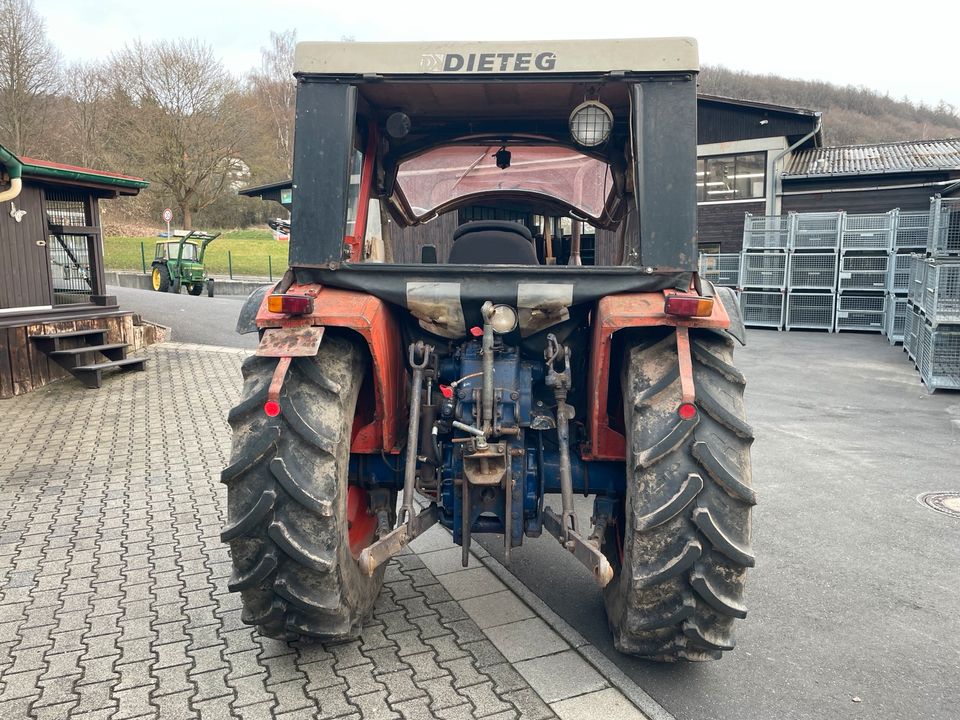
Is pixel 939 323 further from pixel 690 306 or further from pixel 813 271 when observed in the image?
pixel 690 306

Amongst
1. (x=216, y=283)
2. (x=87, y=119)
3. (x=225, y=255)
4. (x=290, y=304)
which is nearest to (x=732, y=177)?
(x=216, y=283)

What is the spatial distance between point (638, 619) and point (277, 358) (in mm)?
1782

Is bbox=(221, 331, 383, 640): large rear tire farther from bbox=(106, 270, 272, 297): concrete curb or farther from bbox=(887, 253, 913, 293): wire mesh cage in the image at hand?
bbox=(106, 270, 272, 297): concrete curb

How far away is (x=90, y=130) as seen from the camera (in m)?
35.7

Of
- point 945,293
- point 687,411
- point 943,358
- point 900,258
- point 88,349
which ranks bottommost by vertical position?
point 943,358

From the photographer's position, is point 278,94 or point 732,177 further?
point 278,94

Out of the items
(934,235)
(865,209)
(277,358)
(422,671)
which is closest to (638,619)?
(422,671)

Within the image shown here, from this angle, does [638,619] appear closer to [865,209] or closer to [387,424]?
[387,424]

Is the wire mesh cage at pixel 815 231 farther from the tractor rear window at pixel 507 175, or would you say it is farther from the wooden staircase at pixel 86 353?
the tractor rear window at pixel 507 175

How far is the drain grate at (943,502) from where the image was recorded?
5531 mm

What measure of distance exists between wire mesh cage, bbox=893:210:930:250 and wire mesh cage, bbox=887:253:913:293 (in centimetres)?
36

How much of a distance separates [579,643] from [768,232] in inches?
650

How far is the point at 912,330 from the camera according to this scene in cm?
1314

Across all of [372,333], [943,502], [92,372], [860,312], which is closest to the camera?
[372,333]
